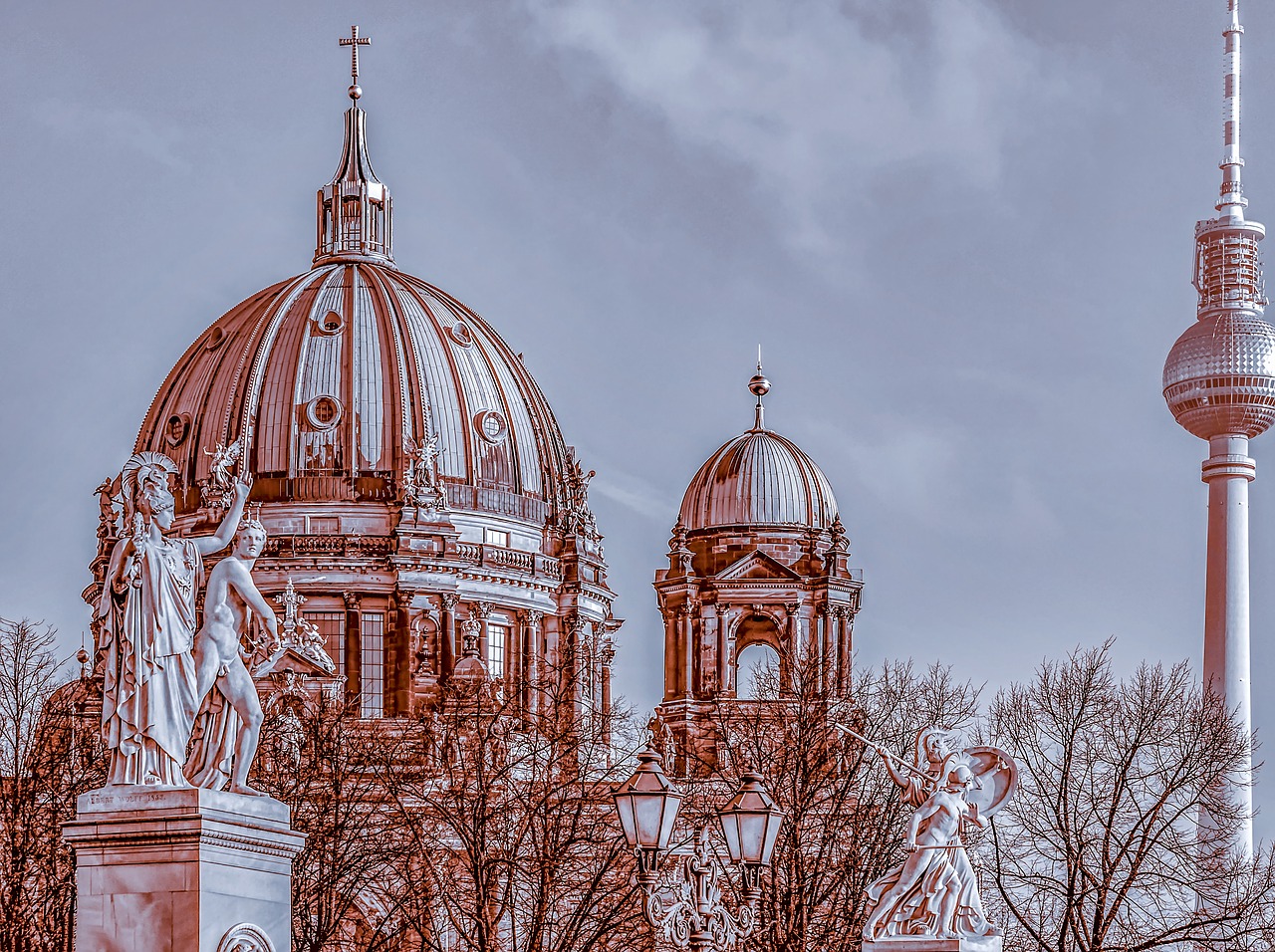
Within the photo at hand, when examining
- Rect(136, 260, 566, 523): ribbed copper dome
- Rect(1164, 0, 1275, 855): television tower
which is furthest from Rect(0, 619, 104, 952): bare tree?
Rect(1164, 0, 1275, 855): television tower

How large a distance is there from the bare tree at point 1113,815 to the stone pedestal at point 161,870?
30.9 meters

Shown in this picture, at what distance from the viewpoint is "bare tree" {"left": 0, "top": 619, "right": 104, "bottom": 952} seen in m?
54.1

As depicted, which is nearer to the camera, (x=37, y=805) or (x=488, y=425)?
(x=37, y=805)

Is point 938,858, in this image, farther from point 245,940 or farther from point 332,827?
point 332,827

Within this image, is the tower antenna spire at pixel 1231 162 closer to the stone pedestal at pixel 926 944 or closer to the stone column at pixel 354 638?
the stone column at pixel 354 638

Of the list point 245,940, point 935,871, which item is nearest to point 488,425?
point 935,871

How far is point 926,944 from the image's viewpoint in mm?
32438

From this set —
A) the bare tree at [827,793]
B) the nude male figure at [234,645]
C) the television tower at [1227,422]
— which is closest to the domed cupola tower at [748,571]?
the bare tree at [827,793]

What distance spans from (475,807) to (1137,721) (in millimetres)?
14668

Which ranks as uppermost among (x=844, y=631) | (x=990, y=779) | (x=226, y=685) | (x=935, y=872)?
(x=844, y=631)

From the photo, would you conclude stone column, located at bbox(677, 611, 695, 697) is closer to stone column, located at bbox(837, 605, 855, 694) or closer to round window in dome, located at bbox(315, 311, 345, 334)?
stone column, located at bbox(837, 605, 855, 694)

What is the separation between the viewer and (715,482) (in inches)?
4277

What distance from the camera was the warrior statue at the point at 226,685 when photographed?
27.2 metres

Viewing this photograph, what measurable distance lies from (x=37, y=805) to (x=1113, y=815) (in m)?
21.4
